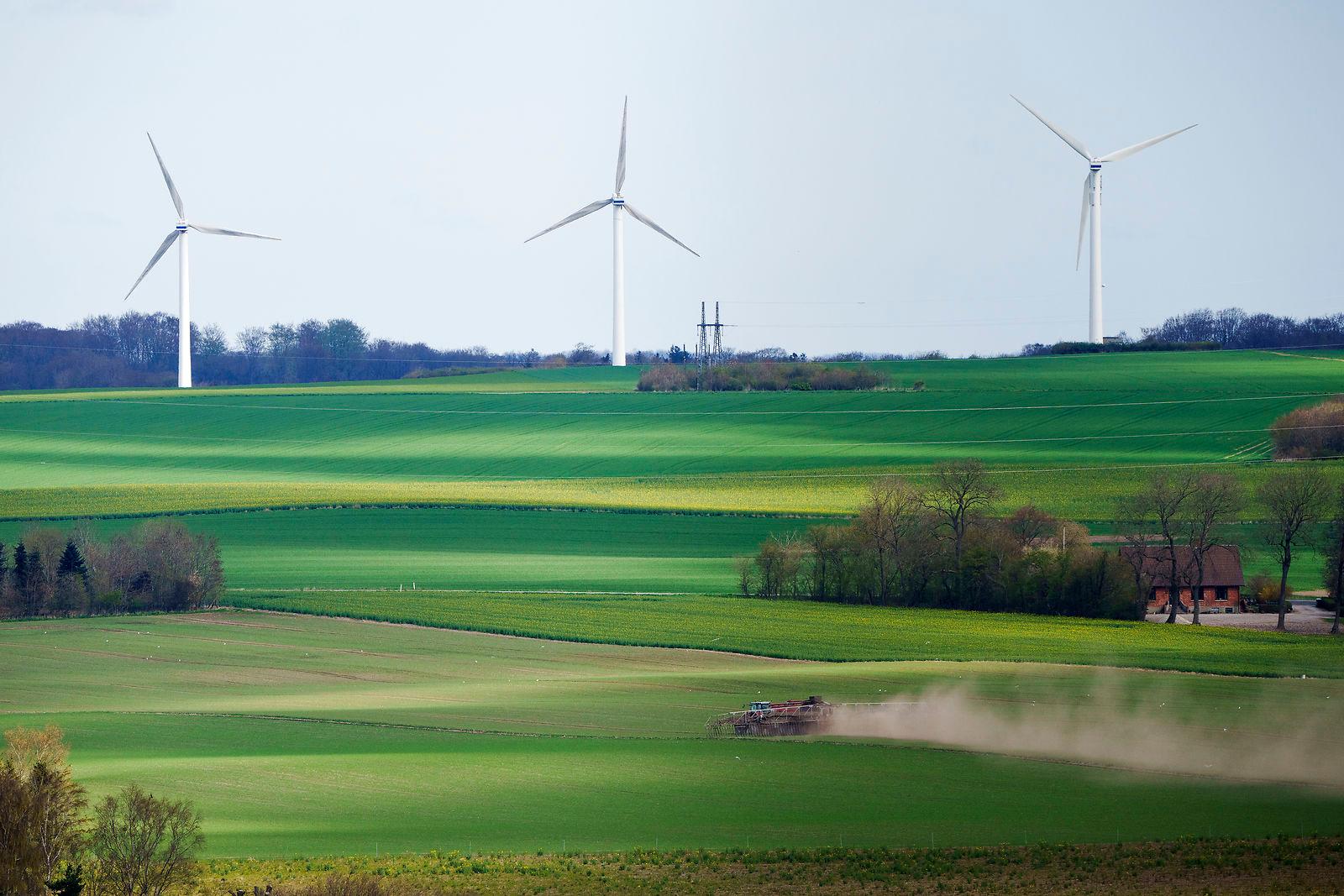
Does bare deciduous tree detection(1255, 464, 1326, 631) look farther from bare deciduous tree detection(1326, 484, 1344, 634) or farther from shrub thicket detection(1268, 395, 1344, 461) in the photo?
shrub thicket detection(1268, 395, 1344, 461)

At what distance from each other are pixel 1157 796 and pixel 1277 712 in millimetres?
9316

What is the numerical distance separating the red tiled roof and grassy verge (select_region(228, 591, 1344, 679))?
4.30 meters

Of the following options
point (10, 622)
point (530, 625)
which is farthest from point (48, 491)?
point (530, 625)

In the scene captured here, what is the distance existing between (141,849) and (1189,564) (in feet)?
150

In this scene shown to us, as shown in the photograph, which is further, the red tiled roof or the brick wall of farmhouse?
the brick wall of farmhouse

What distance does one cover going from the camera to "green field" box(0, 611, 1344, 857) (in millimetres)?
33438

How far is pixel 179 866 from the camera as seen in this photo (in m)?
29.2

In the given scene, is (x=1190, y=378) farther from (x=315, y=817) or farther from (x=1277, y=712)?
(x=315, y=817)

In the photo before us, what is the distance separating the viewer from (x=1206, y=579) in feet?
229

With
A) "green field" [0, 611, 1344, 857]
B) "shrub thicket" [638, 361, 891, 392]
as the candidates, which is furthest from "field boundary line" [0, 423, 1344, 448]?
"green field" [0, 611, 1344, 857]

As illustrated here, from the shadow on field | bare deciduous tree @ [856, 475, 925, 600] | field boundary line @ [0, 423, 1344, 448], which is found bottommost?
the shadow on field

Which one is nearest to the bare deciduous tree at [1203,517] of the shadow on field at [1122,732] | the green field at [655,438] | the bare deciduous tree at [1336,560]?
the bare deciduous tree at [1336,560]

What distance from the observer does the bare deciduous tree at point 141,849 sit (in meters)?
28.4

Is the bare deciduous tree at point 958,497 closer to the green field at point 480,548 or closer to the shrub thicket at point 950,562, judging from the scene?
the shrub thicket at point 950,562
